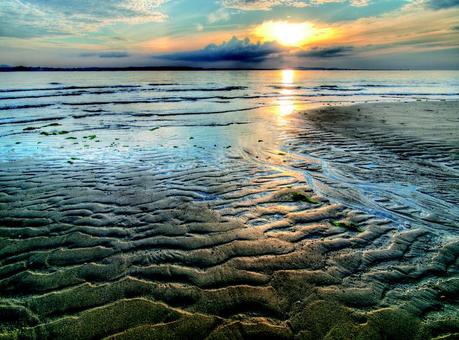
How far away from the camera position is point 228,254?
4414 mm

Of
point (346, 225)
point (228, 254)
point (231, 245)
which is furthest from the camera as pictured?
point (346, 225)

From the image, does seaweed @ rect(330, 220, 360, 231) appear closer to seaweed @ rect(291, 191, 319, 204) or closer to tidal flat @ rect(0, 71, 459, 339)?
tidal flat @ rect(0, 71, 459, 339)

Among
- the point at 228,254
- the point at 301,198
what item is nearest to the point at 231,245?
the point at 228,254

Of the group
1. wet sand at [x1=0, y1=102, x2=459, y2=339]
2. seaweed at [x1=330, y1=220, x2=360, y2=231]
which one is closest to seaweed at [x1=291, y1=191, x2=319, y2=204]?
wet sand at [x1=0, y1=102, x2=459, y2=339]

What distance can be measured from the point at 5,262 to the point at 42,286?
1054 millimetres

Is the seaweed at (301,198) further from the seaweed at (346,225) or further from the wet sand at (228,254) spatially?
the seaweed at (346,225)

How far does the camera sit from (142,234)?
5.06 m

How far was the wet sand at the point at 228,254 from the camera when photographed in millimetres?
3211

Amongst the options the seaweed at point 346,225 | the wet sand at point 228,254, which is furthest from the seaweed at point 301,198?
the seaweed at point 346,225

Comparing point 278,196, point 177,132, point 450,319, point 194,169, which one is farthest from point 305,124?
point 450,319

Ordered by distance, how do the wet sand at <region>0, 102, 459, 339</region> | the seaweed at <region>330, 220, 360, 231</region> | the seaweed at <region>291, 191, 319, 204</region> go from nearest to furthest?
the wet sand at <region>0, 102, 459, 339</region>, the seaweed at <region>330, 220, 360, 231</region>, the seaweed at <region>291, 191, 319, 204</region>

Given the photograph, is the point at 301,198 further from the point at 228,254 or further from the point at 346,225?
the point at 228,254

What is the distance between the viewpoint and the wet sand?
3211 millimetres

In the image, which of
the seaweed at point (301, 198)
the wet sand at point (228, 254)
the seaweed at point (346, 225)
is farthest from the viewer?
the seaweed at point (301, 198)
